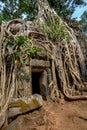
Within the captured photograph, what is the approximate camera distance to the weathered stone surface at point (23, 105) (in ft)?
14.4

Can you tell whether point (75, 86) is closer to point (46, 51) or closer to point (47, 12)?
point (46, 51)

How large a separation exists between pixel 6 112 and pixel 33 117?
0.57 m

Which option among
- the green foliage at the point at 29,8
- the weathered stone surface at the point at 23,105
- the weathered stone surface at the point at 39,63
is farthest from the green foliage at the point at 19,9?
the weathered stone surface at the point at 23,105

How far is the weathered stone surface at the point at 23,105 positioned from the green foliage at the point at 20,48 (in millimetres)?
1259

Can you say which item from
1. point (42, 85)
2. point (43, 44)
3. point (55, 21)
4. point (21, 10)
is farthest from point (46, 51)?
point (21, 10)

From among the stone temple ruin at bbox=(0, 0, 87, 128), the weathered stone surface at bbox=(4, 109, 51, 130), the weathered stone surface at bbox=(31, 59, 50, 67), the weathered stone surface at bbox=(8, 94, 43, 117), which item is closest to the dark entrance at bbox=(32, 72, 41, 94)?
the stone temple ruin at bbox=(0, 0, 87, 128)

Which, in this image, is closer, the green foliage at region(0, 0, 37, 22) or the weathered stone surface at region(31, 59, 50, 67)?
the weathered stone surface at region(31, 59, 50, 67)

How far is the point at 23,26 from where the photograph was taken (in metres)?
6.93

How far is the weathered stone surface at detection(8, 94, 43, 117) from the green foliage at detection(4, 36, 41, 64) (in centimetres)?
126

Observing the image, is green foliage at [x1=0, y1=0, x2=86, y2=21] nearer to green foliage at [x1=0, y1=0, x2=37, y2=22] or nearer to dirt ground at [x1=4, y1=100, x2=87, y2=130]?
green foliage at [x1=0, y1=0, x2=37, y2=22]

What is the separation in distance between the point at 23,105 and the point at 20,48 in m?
1.71

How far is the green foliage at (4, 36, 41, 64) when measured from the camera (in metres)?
5.47

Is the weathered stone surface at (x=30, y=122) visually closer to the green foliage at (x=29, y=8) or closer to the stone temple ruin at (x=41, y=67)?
the stone temple ruin at (x=41, y=67)

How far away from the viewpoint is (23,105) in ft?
14.5
